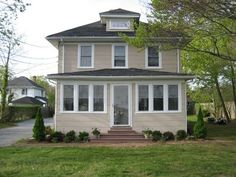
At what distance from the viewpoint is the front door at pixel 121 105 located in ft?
69.9

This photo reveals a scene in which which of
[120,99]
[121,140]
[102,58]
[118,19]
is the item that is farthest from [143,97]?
[118,19]

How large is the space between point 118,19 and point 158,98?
594 centimetres

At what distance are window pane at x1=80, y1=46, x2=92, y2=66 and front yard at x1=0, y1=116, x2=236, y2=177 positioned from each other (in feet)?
23.1

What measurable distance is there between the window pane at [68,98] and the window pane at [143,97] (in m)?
3.85

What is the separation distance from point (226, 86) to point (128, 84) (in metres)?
19.9

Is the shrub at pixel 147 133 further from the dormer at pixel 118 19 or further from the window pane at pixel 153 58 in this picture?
the dormer at pixel 118 19

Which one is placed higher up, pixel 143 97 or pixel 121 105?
pixel 143 97

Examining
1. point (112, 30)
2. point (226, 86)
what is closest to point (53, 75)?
point (112, 30)

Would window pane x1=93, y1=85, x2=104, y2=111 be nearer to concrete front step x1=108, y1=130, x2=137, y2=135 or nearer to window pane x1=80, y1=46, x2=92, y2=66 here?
concrete front step x1=108, y1=130, x2=137, y2=135

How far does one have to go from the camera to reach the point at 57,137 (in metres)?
19.2

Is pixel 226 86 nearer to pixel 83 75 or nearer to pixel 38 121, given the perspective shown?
pixel 83 75

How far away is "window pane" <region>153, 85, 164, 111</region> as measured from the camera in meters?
21.2

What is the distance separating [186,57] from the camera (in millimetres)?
30297

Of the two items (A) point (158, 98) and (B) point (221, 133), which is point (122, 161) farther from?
(B) point (221, 133)
